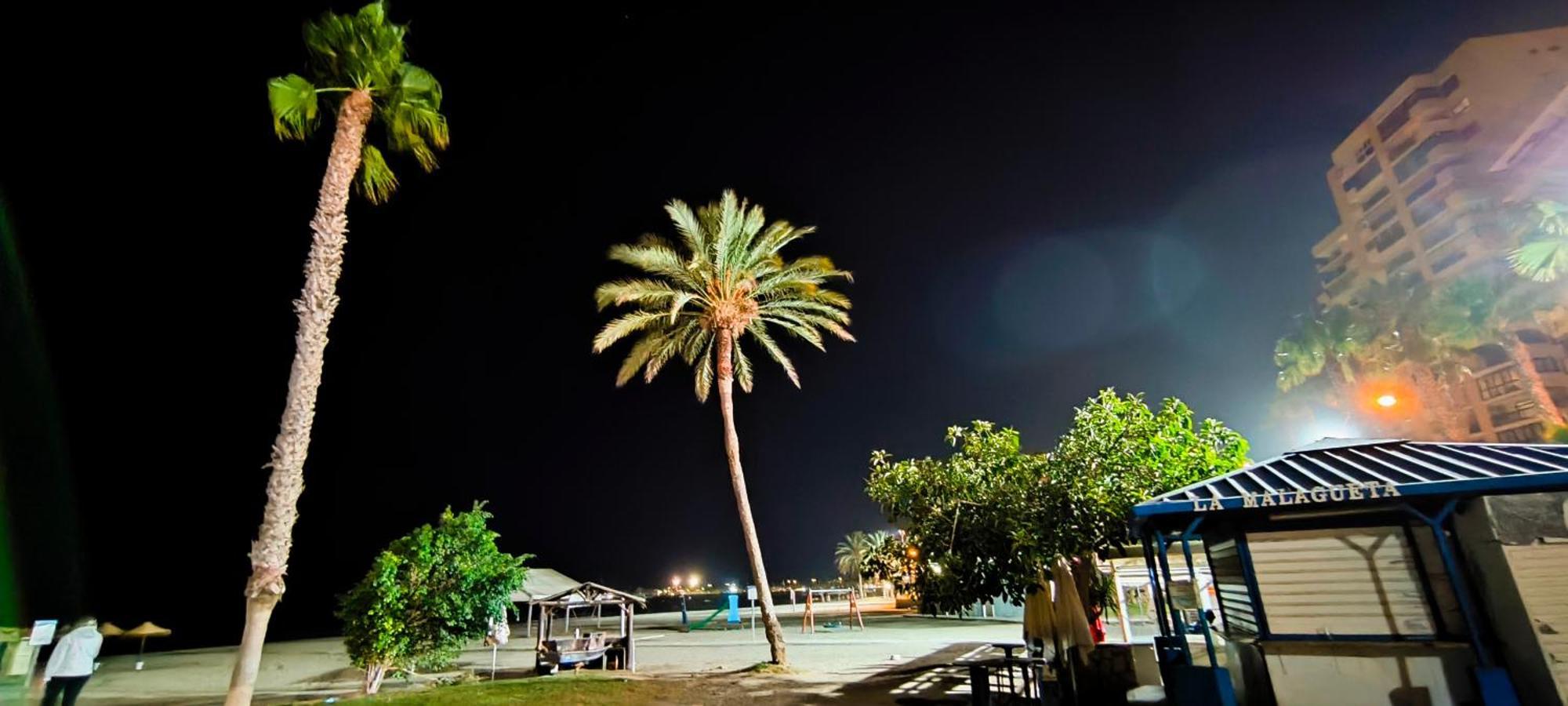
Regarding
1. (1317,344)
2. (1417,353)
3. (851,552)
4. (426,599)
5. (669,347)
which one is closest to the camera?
(426,599)

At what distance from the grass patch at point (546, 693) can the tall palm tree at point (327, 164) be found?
3060 mm

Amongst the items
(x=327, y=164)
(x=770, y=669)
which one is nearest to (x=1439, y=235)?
(x=770, y=669)

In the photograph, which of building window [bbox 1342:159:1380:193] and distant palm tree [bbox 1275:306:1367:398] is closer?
distant palm tree [bbox 1275:306:1367:398]

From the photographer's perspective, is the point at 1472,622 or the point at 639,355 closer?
the point at 1472,622

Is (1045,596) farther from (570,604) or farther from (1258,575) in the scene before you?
(570,604)

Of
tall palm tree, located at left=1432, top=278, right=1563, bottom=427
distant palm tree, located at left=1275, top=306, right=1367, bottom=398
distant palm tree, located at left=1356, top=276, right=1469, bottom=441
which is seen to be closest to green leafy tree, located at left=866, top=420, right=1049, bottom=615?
tall palm tree, located at left=1432, top=278, right=1563, bottom=427

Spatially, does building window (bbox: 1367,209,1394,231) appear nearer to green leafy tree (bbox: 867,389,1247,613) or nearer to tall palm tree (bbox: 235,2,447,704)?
green leafy tree (bbox: 867,389,1247,613)

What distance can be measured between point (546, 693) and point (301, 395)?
7467 millimetres

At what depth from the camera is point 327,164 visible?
12836mm

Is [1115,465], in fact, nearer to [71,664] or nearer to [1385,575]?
[1385,575]

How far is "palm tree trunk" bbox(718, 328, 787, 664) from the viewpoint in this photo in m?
18.1

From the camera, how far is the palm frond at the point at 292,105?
41.1 ft

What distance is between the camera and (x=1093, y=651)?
36.6 feet

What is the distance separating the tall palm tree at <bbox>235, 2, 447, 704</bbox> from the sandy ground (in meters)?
8.64
